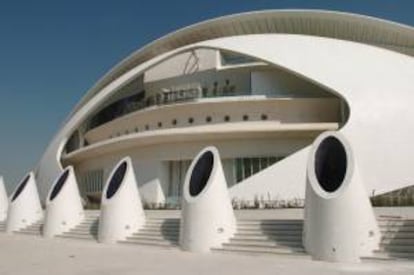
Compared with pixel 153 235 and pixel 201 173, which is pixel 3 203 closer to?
pixel 153 235

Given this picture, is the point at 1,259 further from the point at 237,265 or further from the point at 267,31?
the point at 267,31

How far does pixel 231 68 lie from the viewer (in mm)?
30125

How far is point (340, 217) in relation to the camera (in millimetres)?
13250

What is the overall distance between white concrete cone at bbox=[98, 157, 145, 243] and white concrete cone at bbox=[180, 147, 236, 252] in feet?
10.9

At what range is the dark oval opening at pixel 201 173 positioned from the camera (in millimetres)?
17234

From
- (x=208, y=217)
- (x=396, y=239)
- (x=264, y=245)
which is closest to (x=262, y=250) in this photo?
(x=264, y=245)

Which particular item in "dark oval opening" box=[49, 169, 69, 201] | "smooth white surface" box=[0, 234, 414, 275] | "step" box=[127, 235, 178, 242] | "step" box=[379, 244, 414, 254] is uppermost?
"dark oval opening" box=[49, 169, 69, 201]

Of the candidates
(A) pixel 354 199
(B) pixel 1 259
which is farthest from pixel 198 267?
(B) pixel 1 259

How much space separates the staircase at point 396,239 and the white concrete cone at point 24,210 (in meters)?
17.8

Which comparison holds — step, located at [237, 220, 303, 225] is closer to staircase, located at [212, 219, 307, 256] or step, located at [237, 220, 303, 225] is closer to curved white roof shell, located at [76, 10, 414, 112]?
staircase, located at [212, 219, 307, 256]

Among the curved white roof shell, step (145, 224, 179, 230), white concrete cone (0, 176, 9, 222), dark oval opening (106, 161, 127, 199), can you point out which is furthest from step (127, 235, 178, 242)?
the curved white roof shell

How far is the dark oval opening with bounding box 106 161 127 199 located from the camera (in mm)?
20358

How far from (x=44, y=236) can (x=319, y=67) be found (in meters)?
14.5

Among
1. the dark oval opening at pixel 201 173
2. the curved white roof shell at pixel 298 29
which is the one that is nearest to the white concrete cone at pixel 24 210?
the dark oval opening at pixel 201 173
